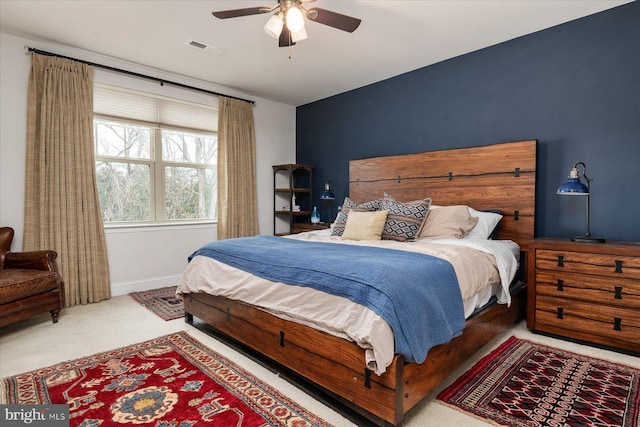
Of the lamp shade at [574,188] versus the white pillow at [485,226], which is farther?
the white pillow at [485,226]

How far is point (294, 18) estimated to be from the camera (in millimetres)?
2225

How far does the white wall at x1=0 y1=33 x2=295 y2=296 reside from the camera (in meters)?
3.25

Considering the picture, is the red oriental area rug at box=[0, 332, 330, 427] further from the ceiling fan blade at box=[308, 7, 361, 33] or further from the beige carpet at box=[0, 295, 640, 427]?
the ceiling fan blade at box=[308, 7, 361, 33]

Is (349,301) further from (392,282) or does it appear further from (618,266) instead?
(618,266)

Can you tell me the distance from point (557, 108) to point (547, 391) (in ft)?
7.96

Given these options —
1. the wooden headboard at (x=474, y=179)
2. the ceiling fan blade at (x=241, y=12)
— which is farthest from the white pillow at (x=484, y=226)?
the ceiling fan blade at (x=241, y=12)

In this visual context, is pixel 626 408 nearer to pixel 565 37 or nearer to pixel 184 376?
pixel 184 376

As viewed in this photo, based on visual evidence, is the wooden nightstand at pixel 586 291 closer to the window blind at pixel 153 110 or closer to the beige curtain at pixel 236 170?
the beige curtain at pixel 236 170

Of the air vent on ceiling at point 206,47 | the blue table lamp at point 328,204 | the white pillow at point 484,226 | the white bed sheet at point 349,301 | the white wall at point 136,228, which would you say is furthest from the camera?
the blue table lamp at point 328,204

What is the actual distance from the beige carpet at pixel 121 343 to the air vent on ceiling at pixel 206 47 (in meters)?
2.71

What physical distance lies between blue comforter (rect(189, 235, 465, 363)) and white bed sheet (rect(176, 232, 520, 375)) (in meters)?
0.05

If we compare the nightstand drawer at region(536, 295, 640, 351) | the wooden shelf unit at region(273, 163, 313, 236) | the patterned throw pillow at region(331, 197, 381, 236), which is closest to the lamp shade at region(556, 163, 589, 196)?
the nightstand drawer at region(536, 295, 640, 351)

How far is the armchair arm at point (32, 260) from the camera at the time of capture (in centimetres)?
301

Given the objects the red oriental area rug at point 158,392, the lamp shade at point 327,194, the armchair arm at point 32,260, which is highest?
the lamp shade at point 327,194
